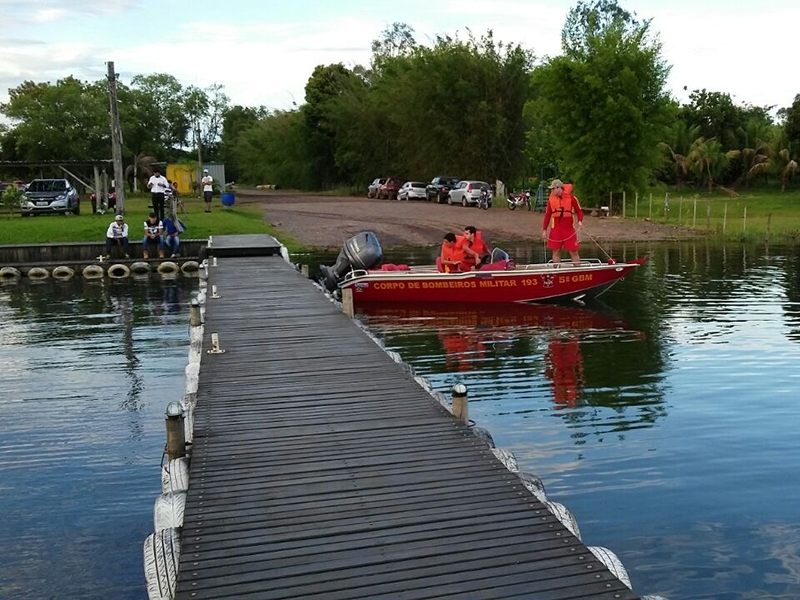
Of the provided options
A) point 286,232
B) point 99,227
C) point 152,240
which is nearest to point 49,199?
point 99,227

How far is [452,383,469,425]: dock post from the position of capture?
27.6 feet

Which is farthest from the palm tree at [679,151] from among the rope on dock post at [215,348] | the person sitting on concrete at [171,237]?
the rope on dock post at [215,348]

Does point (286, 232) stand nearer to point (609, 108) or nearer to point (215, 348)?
point (609, 108)

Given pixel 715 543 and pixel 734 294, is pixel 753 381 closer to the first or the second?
pixel 715 543

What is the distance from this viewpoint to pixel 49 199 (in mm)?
39625

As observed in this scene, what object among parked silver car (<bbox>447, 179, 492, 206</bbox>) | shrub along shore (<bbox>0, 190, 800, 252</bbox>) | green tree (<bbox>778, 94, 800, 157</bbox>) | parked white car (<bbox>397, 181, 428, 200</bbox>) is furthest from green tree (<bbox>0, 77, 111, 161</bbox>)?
green tree (<bbox>778, 94, 800, 157</bbox>)

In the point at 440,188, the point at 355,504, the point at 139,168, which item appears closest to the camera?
the point at 355,504

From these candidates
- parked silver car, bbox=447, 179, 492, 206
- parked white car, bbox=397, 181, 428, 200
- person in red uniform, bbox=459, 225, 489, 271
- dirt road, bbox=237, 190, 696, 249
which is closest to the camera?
person in red uniform, bbox=459, 225, 489, 271

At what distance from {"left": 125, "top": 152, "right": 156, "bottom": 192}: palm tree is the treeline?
204 cm

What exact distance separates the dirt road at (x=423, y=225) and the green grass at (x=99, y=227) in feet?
5.44

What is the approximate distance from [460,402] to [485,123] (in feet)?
159

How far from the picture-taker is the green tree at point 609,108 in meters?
42.4

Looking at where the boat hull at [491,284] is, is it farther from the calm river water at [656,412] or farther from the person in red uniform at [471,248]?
the person in red uniform at [471,248]

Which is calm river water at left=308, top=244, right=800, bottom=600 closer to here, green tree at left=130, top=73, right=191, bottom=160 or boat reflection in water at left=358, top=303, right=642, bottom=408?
boat reflection in water at left=358, top=303, right=642, bottom=408
